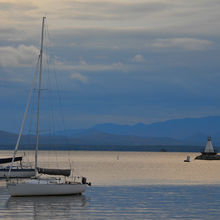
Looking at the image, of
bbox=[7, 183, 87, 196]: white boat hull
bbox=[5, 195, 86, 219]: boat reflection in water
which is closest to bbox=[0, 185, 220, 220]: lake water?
bbox=[5, 195, 86, 219]: boat reflection in water

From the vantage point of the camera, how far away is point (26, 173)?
8375 cm

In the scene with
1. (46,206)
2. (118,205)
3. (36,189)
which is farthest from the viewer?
(36,189)

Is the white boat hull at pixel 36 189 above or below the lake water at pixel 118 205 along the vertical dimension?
above

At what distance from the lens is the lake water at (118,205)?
4606 cm

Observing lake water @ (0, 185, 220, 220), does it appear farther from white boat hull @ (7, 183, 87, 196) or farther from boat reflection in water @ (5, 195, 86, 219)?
white boat hull @ (7, 183, 87, 196)

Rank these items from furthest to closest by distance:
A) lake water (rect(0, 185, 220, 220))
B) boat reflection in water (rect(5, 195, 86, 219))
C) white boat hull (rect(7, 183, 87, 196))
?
white boat hull (rect(7, 183, 87, 196)) < boat reflection in water (rect(5, 195, 86, 219)) < lake water (rect(0, 185, 220, 220))

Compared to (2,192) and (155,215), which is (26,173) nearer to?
(2,192)

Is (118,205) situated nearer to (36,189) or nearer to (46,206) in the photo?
(46,206)

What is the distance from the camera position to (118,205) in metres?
52.2

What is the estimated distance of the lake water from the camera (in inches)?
1813

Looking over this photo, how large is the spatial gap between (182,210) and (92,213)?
755 cm

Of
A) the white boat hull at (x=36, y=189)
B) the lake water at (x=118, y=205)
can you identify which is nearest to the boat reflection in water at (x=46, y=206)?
the lake water at (x=118, y=205)

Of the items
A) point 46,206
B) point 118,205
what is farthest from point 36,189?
point 118,205

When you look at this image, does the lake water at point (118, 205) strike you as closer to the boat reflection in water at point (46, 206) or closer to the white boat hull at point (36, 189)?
the boat reflection in water at point (46, 206)
